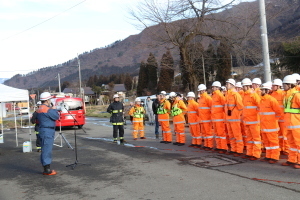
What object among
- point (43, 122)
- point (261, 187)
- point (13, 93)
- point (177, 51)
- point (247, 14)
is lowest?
point (261, 187)

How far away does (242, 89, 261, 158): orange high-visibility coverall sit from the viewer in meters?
8.33

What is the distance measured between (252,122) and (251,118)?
109 mm

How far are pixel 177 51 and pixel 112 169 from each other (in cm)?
1427

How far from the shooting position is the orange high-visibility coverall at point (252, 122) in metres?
8.33

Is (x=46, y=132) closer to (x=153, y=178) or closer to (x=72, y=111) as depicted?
(x=153, y=178)

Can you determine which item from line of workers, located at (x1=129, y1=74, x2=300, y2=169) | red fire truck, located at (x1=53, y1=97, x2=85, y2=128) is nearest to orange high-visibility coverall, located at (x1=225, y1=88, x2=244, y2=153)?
line of workers, located at (x1=129, y1=74, x2=300, y2=169)

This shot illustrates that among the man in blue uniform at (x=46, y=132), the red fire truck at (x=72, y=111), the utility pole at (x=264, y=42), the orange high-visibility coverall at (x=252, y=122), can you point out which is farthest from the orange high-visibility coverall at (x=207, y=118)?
the red fire truck at (x=72, y=111)

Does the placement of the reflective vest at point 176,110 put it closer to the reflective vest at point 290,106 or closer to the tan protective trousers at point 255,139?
the tan protective trousers at point 255,139

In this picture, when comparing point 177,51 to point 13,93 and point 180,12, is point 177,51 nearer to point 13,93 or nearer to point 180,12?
point 180,12

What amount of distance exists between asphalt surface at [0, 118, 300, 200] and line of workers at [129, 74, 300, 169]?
42cm

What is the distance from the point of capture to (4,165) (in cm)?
973

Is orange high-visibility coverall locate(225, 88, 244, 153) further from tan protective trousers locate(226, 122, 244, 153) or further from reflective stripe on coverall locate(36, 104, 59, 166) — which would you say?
reflective stripe on coverall locate(36, 104, 59, 166)

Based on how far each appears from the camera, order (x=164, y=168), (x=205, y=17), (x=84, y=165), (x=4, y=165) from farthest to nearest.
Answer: (x=205, y=17)
(x=4, y=165)
(x=84, y=165)
(x=164, y=168)

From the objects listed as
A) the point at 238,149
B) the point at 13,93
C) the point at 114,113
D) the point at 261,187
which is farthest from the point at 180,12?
the point at 261,187
